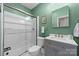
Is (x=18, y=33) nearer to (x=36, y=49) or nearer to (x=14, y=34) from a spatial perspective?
(x=14, y=34)

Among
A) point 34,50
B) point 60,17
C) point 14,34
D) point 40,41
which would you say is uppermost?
point 60,17

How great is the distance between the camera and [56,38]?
1344mm

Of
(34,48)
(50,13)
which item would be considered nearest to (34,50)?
(34,48)

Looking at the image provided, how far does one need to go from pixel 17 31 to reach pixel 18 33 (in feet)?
0.12

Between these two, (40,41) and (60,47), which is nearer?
(60,47)

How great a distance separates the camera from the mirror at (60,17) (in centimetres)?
134

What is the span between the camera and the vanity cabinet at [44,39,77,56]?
48.2 inches

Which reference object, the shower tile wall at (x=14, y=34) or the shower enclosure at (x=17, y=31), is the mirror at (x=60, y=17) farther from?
the shower tile wall at (x=14, y=34)

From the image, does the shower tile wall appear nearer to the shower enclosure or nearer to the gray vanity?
the shower enclosure

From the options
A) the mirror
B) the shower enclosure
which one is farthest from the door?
the mirror

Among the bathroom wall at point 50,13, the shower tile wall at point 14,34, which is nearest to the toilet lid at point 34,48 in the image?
the shower tile wall at point 14,34

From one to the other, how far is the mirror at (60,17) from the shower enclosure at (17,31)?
0.32 metres

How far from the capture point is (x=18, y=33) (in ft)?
4.58

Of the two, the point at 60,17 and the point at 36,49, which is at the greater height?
the point at 60,17
